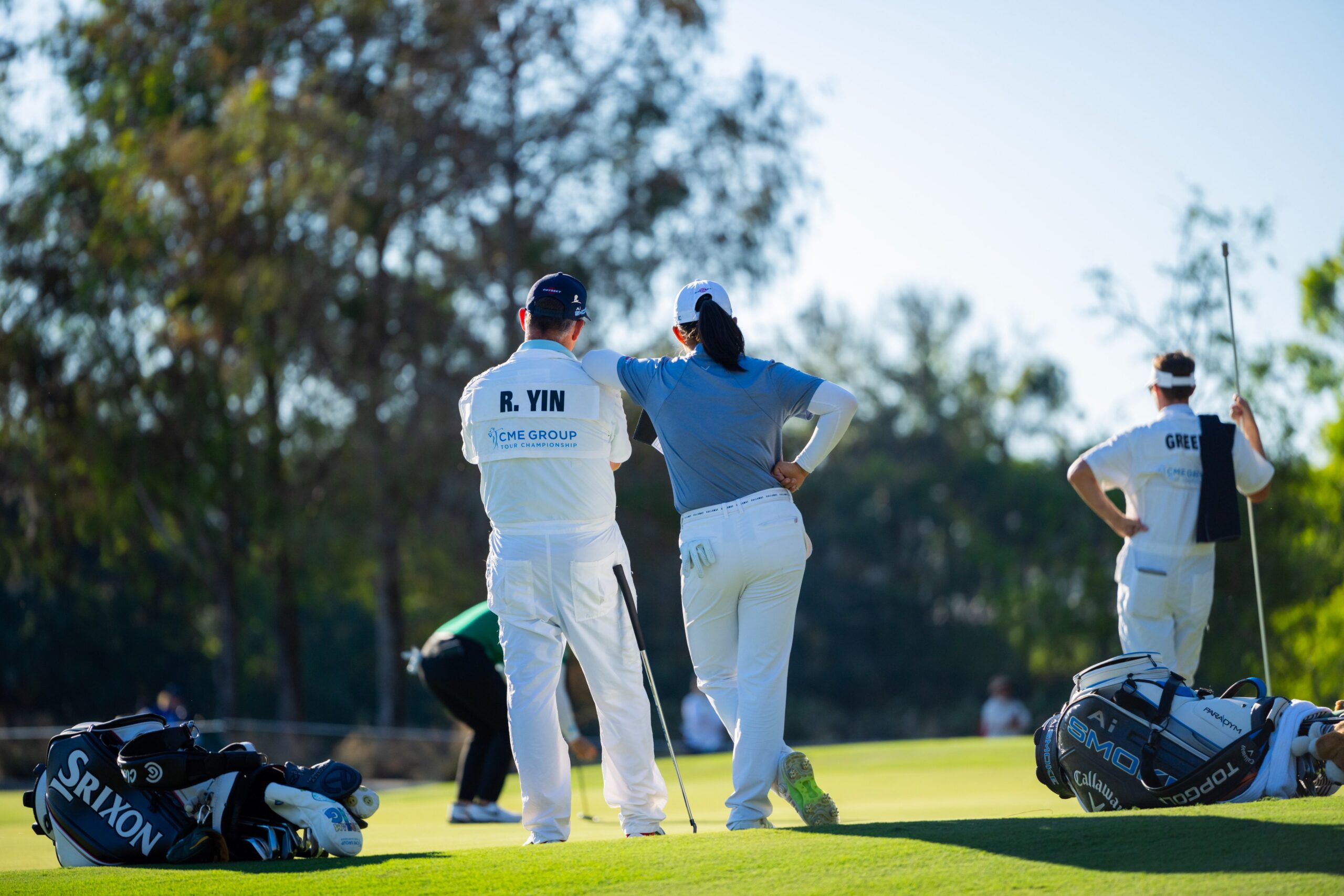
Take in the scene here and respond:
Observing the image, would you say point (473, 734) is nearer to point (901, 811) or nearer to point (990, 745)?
point (901, 811)

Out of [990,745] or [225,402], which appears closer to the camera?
[990,745]

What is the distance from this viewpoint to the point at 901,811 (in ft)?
23.6

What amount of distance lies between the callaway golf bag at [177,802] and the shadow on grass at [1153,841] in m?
1.74

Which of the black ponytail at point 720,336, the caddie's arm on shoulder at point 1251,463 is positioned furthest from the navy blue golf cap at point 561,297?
the caddie's arm on shoulder at point 1251,463

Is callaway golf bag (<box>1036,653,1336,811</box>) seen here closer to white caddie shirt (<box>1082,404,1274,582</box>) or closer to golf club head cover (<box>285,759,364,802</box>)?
white caddie shirt (<box>1082,404,1274,582</box>)

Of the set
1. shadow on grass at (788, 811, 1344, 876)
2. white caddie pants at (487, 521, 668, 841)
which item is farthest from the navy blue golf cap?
shadow on grass at (788, 811, 1344, 876)

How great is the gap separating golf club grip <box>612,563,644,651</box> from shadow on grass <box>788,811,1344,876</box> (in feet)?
4.01

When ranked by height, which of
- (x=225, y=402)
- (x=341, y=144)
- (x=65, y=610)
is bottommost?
(x=65, y=610)

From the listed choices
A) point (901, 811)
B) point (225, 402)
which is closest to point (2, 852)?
point (901, 811)

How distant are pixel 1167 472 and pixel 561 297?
3126 mm

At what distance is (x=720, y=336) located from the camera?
17.6 ft

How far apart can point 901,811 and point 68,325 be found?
64.3 feet

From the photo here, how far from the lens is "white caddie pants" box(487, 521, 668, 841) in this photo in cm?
546

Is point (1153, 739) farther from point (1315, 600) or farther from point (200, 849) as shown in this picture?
point (1315, 600)
